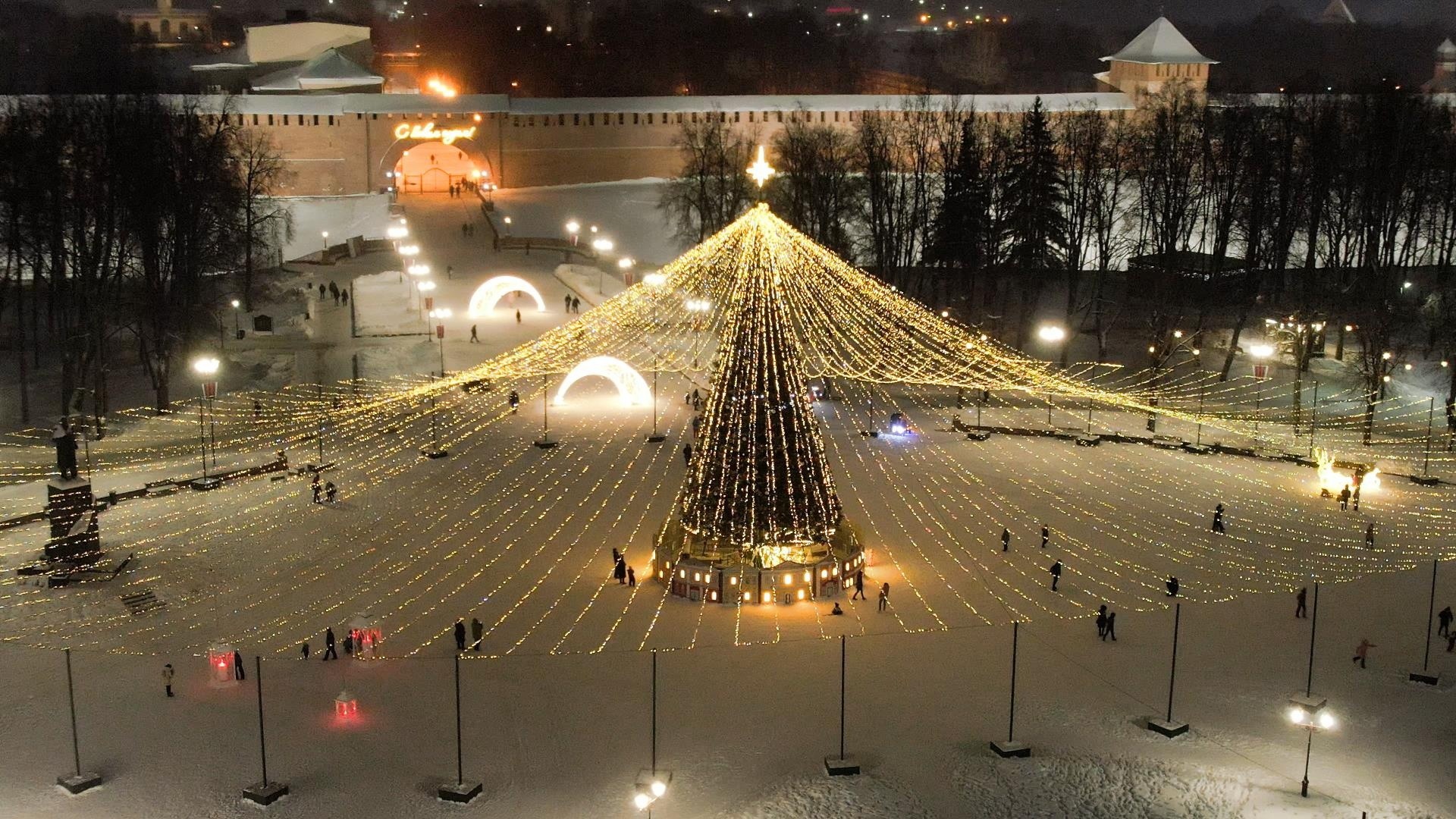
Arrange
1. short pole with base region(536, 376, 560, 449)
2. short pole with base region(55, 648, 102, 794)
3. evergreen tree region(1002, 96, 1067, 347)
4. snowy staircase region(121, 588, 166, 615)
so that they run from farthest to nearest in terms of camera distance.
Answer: evergreen tree region(1002, 96, 1067, 347), short pole with base region(536, 376, 560, 449), snowy staircase region(121, 588, 166, 615), short pole with base region(55, 648, 102, 794)

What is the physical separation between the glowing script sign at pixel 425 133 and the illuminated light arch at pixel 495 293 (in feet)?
48.6

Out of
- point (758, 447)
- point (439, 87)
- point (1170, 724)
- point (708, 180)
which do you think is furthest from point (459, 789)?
Answer: point (439, 87)

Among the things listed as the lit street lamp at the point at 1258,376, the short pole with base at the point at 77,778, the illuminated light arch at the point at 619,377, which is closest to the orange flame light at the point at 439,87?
the illuminated light arch at the point at 619,377

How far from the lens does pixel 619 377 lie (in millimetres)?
36281

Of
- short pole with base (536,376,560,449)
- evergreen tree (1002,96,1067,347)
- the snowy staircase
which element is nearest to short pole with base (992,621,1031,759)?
the snowy staircase

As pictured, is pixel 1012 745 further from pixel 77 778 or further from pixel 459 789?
pixel 77 778

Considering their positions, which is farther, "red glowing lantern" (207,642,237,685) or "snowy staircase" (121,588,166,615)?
"snowy staircase" (121,588,166,615)

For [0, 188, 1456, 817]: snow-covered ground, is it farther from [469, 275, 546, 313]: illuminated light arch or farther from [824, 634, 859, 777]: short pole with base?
[469, 275, 546, 313]: illuminated light arch

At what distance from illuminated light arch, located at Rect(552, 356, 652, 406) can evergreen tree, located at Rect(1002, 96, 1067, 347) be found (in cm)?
1266

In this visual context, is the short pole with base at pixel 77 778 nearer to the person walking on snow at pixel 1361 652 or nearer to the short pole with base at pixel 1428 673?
the person walking on snow at pixel 1361 652

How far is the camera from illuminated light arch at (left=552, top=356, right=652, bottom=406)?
36062mm

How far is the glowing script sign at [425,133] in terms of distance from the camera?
58250 mm

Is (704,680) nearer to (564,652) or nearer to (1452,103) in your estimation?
(564,652)

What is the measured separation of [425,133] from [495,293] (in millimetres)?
15568
